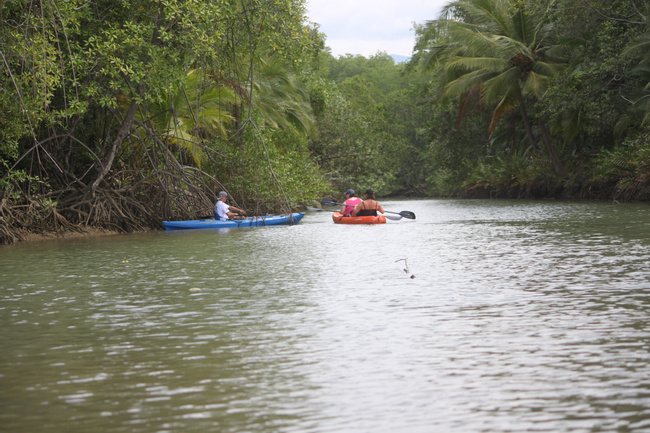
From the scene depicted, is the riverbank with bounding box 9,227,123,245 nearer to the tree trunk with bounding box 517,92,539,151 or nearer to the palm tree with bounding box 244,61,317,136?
the palm tree with bounding box 244,61,317,136

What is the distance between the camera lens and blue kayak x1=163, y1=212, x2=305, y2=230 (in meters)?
20.2

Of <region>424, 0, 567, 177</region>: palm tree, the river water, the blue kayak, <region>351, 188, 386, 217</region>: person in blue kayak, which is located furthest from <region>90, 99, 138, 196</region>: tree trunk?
<region>424, 0, 567, 177</region>: palm tree

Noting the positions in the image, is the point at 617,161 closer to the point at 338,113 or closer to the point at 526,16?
the point at 526,16

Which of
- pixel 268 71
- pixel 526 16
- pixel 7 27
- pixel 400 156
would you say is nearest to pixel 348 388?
pixel 7 27

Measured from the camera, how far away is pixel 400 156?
71.1 m

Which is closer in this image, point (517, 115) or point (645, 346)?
point (645, 346)

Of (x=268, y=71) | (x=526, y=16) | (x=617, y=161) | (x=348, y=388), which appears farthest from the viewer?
(x=526, y=16)

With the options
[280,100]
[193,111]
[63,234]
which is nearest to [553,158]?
[280,100]

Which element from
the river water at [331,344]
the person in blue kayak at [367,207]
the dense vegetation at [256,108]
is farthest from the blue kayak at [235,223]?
the river water at [331,344]

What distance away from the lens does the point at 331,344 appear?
6027 millimetres

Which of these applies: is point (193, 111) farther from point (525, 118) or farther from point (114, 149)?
point (525, 118)

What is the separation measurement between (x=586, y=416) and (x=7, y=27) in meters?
12.8

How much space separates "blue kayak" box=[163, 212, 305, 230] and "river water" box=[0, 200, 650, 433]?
7.78 metres

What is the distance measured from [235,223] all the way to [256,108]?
5182mm
